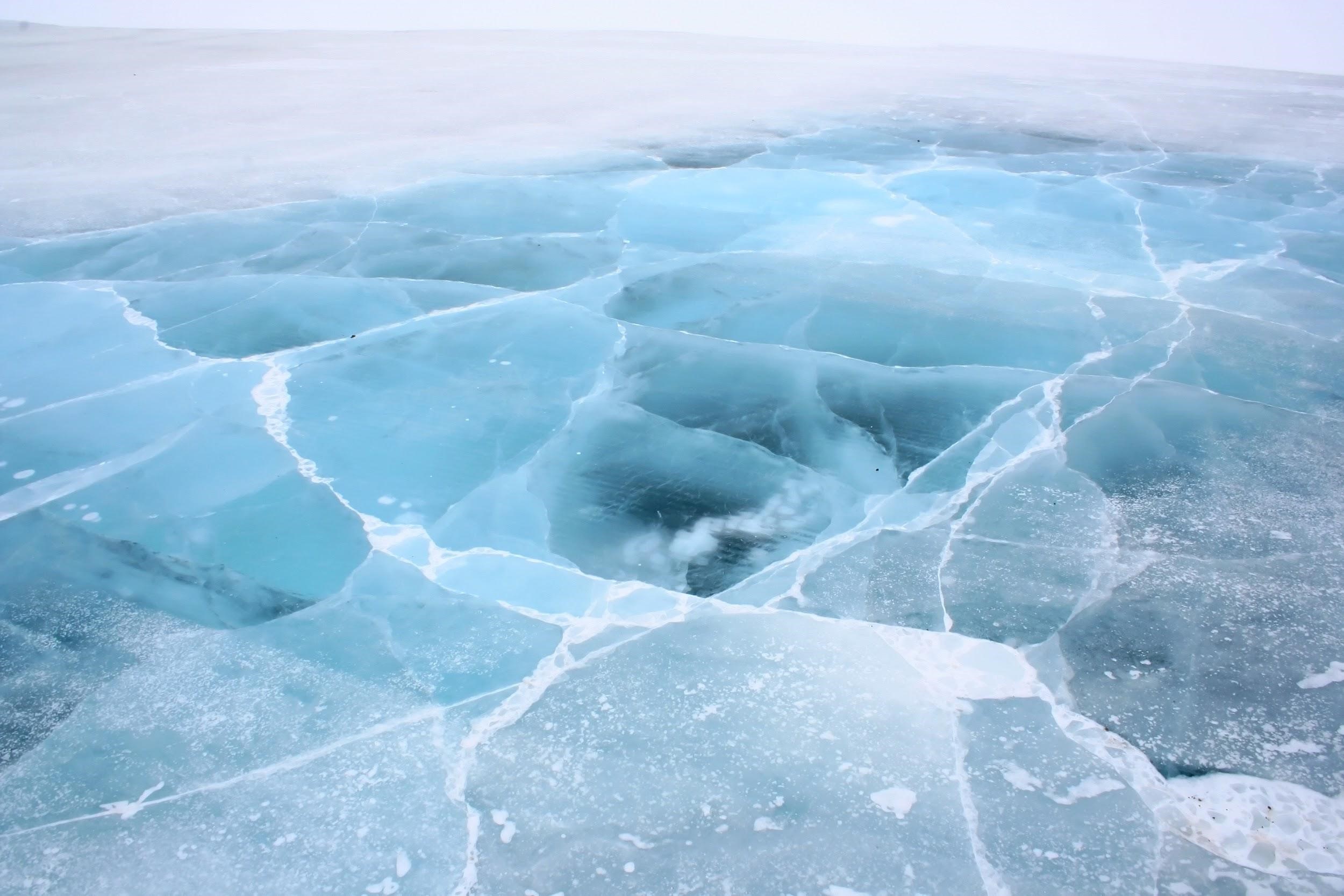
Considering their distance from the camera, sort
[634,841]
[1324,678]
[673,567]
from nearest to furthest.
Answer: [634,841]
[1324,678]
[673,567]

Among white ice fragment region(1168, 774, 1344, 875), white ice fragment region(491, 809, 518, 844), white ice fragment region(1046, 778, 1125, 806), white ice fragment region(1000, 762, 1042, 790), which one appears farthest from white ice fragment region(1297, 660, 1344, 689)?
white ice fragment region(491, 809, 518, 844)

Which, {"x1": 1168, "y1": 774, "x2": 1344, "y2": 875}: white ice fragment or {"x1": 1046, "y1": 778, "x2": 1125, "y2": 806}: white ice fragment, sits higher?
{"x1": 1168, "y1": 774, "x2": 1344, "y2": 875}: white ice fragment

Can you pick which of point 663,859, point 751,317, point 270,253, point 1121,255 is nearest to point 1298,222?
point 1121,255

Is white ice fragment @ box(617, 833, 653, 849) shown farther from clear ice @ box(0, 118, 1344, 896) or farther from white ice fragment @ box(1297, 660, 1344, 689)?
white ice fragment @ box(1297, 660, 1344, 689)

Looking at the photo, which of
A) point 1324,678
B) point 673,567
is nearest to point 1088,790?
point 1324,678

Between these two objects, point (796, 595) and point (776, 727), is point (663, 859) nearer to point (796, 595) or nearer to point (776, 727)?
point (776, 727)

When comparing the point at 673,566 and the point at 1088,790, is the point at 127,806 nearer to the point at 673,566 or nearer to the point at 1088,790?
the point at 673,566

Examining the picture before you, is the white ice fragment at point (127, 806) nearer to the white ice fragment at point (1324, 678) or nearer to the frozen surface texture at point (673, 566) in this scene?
the frozen surface texture at point (673, 566)

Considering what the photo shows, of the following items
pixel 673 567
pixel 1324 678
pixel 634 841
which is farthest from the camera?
pixel 673 567
